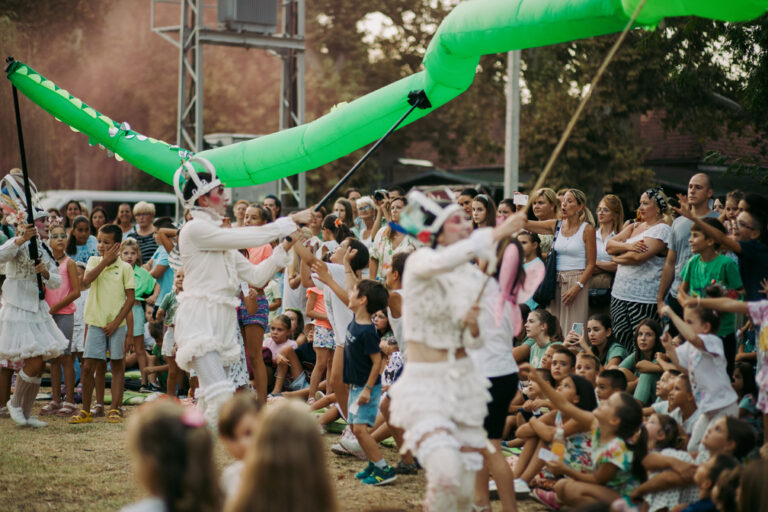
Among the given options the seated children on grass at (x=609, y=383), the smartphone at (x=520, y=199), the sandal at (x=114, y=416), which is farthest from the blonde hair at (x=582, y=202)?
the sandal at (x=114, y=416)

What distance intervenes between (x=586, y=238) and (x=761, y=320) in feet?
8.60

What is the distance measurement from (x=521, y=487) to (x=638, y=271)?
2.36 m

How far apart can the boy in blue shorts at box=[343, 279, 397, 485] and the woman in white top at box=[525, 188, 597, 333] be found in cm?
203

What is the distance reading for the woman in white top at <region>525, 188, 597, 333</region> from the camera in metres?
7.87

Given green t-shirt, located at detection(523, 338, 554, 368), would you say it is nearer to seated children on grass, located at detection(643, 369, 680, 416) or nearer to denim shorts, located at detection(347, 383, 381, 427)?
seated children on grass, located at detection(643, 369, 680, 416)

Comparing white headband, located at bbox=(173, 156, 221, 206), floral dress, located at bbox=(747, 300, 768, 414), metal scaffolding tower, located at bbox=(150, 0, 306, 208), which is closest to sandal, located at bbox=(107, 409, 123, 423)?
white headband, located at bbox=(173, 156, 221, 206)

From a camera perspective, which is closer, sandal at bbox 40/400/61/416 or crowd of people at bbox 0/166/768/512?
crowd of people at bbox 0/166/768/512

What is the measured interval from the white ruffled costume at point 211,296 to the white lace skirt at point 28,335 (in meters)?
2.69

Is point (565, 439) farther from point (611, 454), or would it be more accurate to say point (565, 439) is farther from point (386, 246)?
point (386, 246)

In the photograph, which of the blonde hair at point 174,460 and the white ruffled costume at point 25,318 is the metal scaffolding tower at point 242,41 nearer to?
the white ruffled costume at point 25,318

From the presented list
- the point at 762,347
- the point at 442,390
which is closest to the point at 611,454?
the point at 762,347

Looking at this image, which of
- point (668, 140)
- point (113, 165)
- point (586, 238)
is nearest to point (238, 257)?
point (586, 238)

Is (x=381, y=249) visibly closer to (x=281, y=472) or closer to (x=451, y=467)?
(x=451, y=467)

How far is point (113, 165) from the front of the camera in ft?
102
